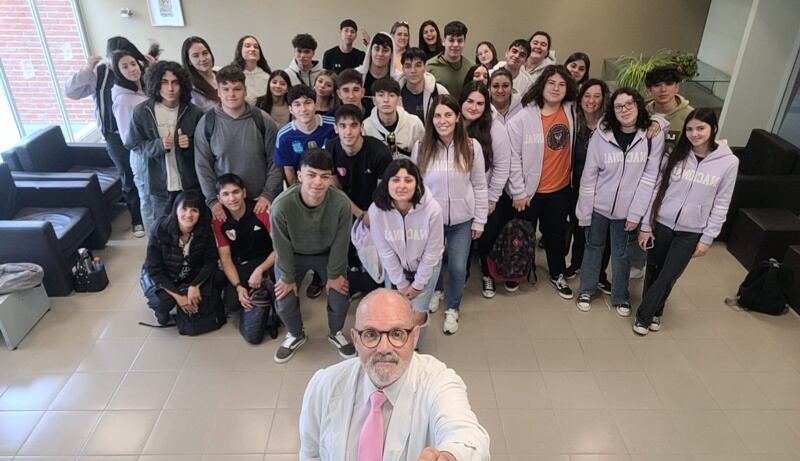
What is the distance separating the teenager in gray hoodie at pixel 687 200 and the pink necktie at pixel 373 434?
8.40 feet

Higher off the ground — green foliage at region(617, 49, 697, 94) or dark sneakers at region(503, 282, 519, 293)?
green foliage at region(617, 49, 697, 94)

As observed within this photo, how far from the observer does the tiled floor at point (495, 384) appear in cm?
294

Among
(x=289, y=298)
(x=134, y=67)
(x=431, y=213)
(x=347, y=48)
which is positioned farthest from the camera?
(x=347, y=48)

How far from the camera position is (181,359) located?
140 inches

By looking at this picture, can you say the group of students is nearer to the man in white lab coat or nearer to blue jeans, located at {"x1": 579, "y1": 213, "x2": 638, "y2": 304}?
blue jeans, located at {"x1": 579, "y1": 213, "x2": 638, "y2": 304}

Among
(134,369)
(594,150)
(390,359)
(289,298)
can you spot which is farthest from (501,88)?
(134,369)

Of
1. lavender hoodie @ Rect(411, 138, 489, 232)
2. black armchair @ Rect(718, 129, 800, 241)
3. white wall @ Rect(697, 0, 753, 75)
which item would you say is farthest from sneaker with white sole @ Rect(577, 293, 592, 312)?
white wall @ Rect(697, 0, 753, 75)

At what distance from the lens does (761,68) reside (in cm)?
523

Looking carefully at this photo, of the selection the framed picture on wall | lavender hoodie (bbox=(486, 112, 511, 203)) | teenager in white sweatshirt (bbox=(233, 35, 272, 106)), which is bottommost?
lavender hoodie (bbox=(486, 112, 511, 203))

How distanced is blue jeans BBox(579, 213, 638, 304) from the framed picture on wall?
5864mm

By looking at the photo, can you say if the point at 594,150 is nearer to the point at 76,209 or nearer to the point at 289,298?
the point at 289,298

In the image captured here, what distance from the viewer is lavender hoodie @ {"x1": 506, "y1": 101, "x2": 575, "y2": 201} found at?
364cm

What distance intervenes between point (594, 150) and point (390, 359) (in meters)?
2.53

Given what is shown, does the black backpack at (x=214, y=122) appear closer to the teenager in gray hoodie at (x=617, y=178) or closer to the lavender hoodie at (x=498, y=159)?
the lavender hoodie at (x=498, y=159)
